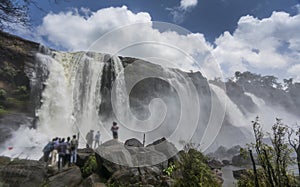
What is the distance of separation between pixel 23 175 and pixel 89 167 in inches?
91.3

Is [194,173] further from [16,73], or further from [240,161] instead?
[16,73]

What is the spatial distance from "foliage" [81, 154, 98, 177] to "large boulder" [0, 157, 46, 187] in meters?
1.57

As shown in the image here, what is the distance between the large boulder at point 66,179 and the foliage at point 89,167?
67cm

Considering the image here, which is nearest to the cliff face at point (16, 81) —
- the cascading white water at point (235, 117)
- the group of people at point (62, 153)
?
the group of people at point (62, 153)

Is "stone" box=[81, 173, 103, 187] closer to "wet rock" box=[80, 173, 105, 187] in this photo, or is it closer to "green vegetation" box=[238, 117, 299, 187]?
"wet rock" box=[80, 173, 105, 187]

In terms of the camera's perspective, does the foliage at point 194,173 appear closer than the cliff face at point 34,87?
Yes

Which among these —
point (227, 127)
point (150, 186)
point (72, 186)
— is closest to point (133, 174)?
point (150, 186)

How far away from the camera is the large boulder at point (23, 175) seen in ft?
22.7

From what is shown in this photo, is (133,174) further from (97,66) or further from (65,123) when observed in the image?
A: (97,66)

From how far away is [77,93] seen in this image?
20.3 m

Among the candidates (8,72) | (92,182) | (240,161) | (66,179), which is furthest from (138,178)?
(8,72)

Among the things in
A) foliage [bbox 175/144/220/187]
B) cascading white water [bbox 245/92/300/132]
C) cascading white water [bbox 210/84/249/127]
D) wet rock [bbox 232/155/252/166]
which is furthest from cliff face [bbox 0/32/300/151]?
cascading white water [bbox 245/92/300/132]

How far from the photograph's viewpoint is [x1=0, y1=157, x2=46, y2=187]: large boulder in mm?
6934

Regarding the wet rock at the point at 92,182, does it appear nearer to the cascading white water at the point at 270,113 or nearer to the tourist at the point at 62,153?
the tourist at the point at 62,153
